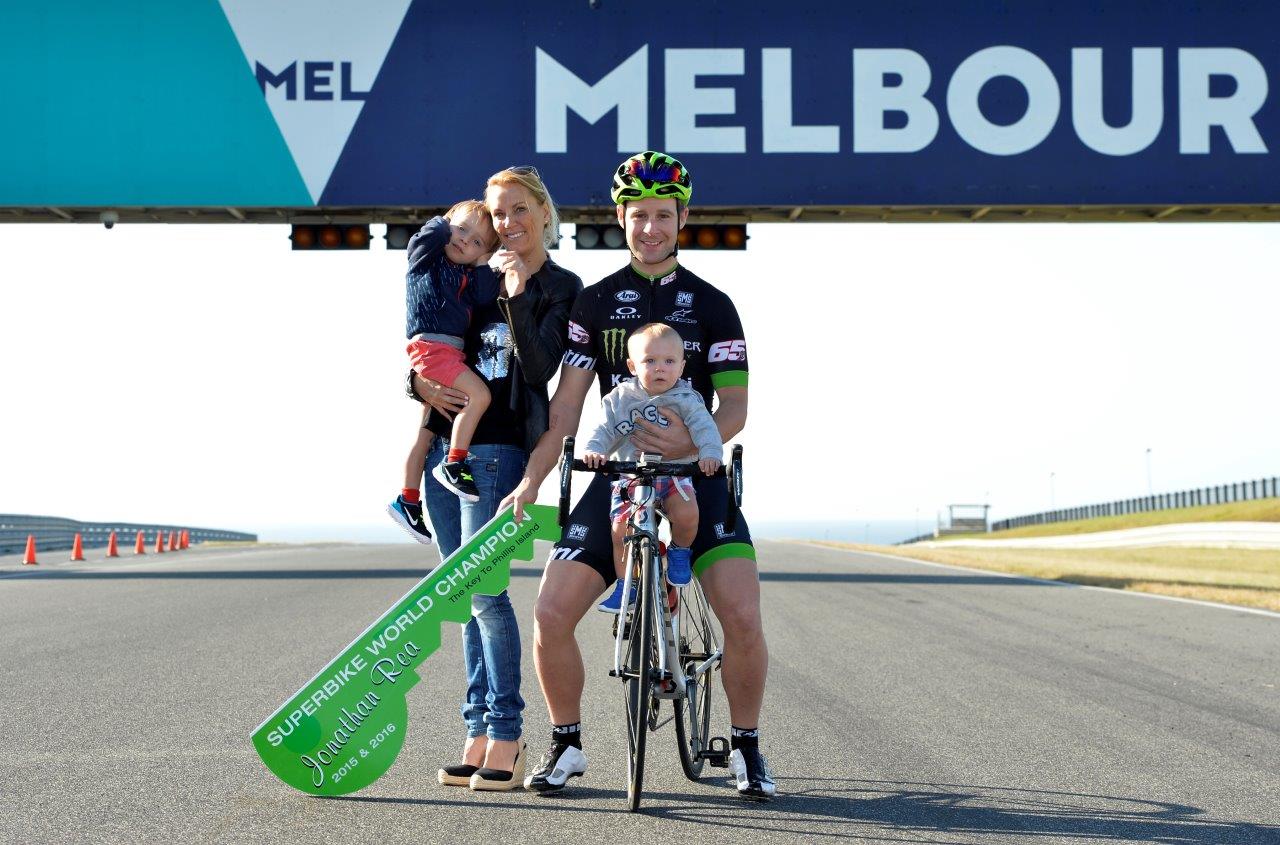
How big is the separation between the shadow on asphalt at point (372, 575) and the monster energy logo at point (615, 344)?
14366 mm

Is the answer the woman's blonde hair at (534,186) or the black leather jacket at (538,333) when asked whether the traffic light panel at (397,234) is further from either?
the black leather jacket at (538,333)

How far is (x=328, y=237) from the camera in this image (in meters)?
21.4

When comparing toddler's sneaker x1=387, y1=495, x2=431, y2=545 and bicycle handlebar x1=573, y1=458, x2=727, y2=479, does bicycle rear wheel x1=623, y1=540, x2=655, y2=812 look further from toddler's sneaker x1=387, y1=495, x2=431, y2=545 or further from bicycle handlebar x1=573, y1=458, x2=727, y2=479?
toddler's sneaker x1=387, y1=495, x2=431, y2=545

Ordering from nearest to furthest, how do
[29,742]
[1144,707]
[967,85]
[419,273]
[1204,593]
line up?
[419,273], [29,742], [1144,707], [1204,593], [967,85]

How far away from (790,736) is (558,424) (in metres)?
2.22

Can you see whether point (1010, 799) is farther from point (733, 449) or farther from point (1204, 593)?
point (1204, 593)

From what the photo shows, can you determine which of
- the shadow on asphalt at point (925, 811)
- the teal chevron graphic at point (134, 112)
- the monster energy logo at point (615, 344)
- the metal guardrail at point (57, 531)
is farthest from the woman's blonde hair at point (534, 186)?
the metal guardrail at point (57, 531)

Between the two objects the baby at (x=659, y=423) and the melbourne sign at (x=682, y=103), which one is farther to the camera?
the melbourne sign at (x=682, y=103)

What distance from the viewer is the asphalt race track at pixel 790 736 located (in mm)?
4727

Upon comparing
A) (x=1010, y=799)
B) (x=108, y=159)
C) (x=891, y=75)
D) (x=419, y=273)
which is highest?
(x=891, y=75)

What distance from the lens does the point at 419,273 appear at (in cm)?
530

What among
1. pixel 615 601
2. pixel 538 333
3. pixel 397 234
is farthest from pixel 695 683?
pixel 397 234

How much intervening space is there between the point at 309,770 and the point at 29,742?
6.04 ft

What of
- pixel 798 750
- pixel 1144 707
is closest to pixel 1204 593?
pixel 1144 707
